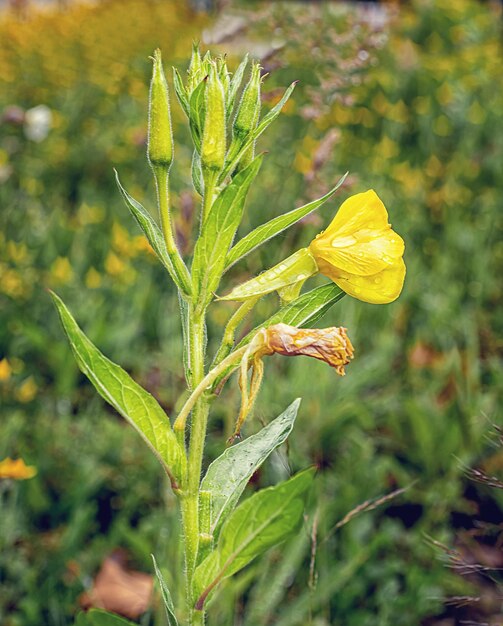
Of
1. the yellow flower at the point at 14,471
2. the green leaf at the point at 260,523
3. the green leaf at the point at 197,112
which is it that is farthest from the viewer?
the yellow flower at the point at 14,471

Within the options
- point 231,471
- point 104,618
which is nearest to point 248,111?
point 231,471

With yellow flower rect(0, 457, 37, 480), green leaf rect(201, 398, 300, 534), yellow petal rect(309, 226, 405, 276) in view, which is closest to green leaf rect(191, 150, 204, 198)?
yellow petal rect(309, 226, 405, 276)

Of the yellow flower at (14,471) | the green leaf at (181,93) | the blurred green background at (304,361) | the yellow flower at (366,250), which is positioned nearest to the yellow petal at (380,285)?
the yellow flower at (366,250)

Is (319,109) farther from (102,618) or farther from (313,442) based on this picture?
(102,618)

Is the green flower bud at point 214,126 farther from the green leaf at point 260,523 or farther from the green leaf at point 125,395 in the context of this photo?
the green leaf at point 260,523

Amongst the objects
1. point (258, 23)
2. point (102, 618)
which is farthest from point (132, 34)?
point (102, 618)
